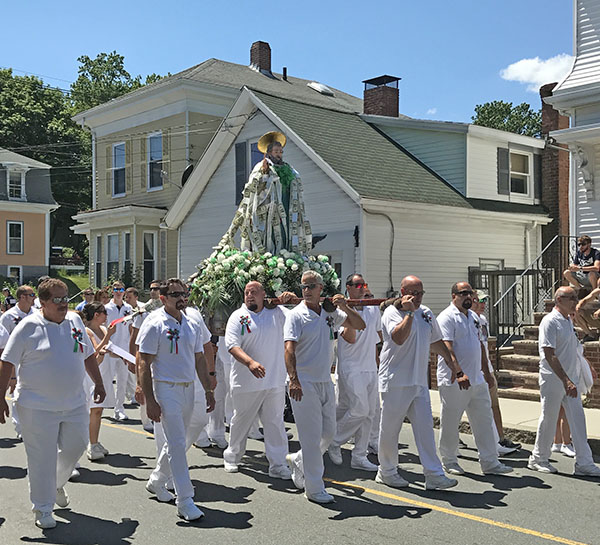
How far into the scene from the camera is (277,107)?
2109 centimetres

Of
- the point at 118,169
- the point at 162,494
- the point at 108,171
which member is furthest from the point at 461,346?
the point at 108,171

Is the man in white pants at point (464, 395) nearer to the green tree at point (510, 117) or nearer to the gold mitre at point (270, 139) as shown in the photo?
the gold mitre at point (270, 139)

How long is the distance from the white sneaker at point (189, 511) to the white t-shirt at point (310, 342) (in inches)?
58.9

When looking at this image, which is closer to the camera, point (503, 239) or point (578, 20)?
point (578, 20)

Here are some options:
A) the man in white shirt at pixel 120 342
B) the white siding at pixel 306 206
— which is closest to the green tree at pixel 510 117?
the white siding at pixel 306 206

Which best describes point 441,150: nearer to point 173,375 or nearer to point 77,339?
point 173,375

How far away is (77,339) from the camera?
251 inches

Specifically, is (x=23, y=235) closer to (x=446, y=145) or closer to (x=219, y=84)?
(x=219, y=84)

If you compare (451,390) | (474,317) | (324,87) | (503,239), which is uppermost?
(324,87)

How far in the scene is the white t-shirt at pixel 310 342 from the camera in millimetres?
7062

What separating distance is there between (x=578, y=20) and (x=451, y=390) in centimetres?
1097

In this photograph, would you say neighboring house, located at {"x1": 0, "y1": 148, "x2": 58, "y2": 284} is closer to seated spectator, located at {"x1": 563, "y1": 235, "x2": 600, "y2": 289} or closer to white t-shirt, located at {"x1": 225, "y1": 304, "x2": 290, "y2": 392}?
seated spectator, located at {"x1": 563, "y1": 235, "x2": 600, "y2": 289}

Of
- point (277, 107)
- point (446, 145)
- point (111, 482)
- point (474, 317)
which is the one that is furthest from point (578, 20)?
point (111, 482)

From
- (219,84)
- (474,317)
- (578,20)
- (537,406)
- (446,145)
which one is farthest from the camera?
(219,84)
